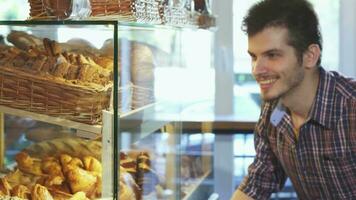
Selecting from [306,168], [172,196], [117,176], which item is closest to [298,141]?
[306,168]

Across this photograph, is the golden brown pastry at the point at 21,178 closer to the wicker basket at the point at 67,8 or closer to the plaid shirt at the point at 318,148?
the wicker basket at the point at 67,8

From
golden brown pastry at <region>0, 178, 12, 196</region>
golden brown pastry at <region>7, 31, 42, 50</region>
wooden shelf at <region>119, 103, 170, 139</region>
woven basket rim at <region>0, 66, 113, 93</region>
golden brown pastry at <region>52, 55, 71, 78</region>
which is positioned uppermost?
golden brown pastry at <region>7, 31, 42, 50</region>

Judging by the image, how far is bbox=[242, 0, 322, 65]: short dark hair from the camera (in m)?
1.81

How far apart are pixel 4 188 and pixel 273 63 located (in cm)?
85

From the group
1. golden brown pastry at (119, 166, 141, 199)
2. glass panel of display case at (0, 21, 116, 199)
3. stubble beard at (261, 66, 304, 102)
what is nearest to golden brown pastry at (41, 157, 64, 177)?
glass panel of display case at (0, 21, 116, 199)

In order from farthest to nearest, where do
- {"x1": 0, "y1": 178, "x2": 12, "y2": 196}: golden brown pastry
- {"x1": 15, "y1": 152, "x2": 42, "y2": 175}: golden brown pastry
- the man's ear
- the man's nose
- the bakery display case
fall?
the man's ear
the man's nose
{"x1": 15, "y1": 152, "x2": 42, "y2": 175}: golden brown pastry
{"x1": 0, "y1": 178, "x2": 12, "y2": 196}: golden brown pastry
the bakery display case

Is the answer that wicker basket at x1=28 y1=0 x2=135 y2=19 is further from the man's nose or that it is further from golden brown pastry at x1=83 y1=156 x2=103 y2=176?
the man's nose

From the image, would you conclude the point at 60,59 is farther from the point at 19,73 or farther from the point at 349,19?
the point at 349,19

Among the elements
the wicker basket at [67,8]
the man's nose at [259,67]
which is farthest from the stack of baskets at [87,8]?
the man's nose at [259,67]

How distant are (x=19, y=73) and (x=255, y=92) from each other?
2.61 m

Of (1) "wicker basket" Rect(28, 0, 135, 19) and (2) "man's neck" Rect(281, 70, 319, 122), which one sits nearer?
(1) "wicker basket" Rect(28, 0, 135, 19)

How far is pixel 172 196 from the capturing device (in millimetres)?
1783

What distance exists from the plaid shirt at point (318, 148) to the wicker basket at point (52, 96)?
86 cm

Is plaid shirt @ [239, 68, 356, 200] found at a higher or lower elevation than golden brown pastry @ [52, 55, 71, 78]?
lower
